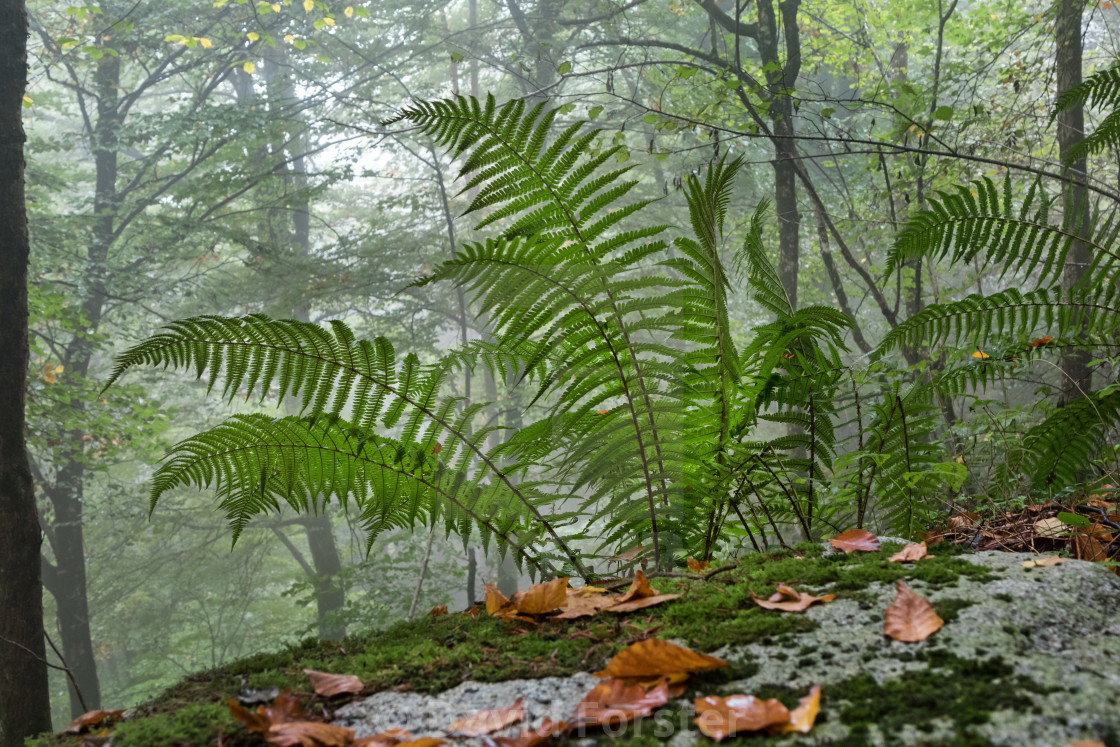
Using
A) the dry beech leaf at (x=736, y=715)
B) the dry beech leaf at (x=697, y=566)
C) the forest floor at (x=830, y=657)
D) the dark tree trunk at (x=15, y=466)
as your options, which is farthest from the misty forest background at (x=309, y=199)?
the dry beech leaf at (x=736, y=715)

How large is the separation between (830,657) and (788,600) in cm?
25

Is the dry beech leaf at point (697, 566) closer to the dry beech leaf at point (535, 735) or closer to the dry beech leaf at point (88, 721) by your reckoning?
the dry beech leaf at point (535, 735)

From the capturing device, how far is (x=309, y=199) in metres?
12.5

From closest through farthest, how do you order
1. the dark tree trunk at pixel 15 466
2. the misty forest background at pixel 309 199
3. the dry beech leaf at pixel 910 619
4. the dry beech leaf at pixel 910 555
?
the dry beech leaf at pixel 910 619 < the dry beech leaf at pixel 910 555 < the dark tree trunk at pixel 15 466 < the misty forest background at pixel 309 199

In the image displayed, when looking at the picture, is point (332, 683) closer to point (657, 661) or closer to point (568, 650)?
point (568, 650)

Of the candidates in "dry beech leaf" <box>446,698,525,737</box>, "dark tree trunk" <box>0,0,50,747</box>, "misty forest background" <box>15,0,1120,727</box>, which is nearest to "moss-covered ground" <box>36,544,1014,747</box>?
"dry beech leaf" <box>446,698,525,737</box>

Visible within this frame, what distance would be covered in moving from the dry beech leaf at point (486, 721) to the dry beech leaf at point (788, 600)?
1.56ft

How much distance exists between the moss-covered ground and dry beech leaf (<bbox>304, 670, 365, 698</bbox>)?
0.02 m

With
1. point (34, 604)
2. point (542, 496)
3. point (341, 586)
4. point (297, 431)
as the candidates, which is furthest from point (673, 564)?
point (341, 586)

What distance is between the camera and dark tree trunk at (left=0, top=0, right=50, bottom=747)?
10.2 feet

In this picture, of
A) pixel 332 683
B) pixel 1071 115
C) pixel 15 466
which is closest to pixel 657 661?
pixel 332 683

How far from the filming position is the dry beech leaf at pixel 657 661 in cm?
88

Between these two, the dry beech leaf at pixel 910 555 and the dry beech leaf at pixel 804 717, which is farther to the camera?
the dry beech leaf at pixel 910 555

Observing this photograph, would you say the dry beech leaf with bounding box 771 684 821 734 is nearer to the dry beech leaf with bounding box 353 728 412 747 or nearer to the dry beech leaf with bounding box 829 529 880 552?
the dry beech leaf with bounding box 353 728 412 747
